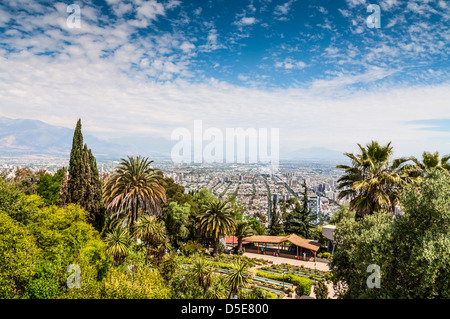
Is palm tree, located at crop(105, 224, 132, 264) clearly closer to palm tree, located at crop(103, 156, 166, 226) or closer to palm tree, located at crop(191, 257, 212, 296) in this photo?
palm tree, located at crop(103, 156, 166, 226)

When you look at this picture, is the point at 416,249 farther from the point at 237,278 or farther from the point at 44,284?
the point at 44,284

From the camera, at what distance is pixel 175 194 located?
33.9 meters

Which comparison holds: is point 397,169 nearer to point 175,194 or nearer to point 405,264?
point 405,264

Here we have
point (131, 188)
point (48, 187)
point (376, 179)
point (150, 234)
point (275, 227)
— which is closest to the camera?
point (376, 179)

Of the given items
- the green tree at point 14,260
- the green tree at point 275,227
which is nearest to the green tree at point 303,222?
the green tree at point 275,227

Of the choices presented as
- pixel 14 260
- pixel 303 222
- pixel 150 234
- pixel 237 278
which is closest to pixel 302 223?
pixel 303 222

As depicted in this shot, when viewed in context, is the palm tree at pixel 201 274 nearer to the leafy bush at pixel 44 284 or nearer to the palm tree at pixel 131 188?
the leafy bush at pixel 44 284

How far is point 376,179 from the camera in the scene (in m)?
10.9

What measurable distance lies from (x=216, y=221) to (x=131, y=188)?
35.2ft

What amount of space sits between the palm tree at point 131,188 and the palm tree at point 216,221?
7.58 m

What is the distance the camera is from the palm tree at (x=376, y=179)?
427 inches

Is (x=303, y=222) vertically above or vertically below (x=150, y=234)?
below

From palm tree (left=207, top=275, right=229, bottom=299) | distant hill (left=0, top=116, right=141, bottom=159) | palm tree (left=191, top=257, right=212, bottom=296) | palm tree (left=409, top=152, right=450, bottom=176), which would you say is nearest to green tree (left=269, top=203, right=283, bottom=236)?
palm tree (left=207, top=275, right=229, bottom=299)

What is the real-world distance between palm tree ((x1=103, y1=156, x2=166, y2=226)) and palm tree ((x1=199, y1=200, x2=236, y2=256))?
7.58 m
